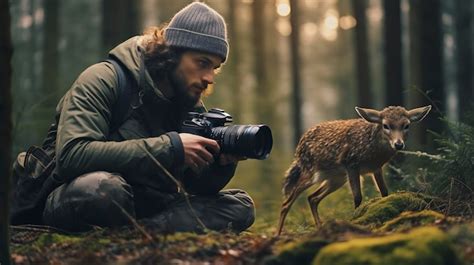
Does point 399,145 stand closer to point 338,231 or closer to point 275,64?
point 338,231

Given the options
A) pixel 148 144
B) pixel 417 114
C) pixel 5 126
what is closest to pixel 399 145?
pixel 417 114

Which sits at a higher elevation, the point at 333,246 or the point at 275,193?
the point at 333,246

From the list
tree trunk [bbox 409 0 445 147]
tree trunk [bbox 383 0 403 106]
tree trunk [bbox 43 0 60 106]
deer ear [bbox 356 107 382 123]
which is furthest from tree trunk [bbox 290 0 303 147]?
deer ear [bbox 356 107 382 123]

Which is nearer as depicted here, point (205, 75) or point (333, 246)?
point (333, 246)

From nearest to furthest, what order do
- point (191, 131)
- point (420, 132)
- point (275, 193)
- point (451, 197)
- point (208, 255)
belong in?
point (208, 255), point (191, 131), point (451, 197), point (420, 132), point (275, 193)

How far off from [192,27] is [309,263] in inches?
109

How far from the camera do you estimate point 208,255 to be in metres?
5.22

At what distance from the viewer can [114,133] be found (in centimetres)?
631

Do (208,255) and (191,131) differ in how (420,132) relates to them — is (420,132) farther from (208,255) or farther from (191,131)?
(208,255)

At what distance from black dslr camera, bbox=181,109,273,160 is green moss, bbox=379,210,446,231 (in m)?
1.24

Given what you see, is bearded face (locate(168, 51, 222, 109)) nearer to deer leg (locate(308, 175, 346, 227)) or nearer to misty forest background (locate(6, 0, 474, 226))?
misty forest background (locate(6, 0, 474, 226))

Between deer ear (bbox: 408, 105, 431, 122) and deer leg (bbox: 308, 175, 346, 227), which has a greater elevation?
deer ear (bbox: 408, 105, 431, 122)

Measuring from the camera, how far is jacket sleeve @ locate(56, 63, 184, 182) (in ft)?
19.3

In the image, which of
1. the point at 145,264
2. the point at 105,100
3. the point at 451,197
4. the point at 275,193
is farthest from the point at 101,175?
the point at 275,193
